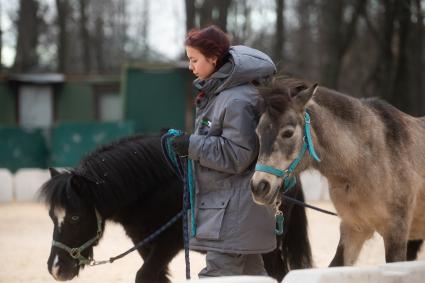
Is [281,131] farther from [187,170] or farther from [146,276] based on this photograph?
[146,276]

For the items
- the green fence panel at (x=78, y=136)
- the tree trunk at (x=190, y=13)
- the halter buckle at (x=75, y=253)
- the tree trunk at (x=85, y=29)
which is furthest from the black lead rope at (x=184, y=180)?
the tree trunk at (x=85, y=29)

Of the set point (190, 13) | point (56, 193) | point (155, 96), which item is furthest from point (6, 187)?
point (56, 193)

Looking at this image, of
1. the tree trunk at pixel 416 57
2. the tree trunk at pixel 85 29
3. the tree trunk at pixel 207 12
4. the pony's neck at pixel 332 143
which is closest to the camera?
the pony's neck at pixel 332 143

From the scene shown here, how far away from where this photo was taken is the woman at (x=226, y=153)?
3.99m

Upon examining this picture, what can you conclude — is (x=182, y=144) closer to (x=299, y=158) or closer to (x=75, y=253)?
(x=299, y=158)

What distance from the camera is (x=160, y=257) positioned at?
5367 mm

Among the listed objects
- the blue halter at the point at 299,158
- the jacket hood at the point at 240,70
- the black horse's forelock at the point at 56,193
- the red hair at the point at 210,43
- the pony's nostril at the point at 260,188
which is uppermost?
the red hair at the point at 210,43

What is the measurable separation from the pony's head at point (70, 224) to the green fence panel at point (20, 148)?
14758 millimetres

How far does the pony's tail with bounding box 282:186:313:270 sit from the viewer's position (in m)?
5.88

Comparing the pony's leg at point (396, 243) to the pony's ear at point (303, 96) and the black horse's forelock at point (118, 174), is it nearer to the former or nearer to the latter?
the pony's ear at point (303, 96)

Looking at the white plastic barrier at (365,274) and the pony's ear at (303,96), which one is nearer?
the white plastic barrier at (365,274)

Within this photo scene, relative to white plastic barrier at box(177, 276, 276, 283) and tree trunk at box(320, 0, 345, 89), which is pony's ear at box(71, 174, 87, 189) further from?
tree trunk at box(320, 0, 345, 89)

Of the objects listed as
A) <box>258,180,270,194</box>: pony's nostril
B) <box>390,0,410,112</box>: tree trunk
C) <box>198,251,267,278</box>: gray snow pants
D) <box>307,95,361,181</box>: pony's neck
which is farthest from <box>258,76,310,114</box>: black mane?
<box>390,0,410,112</box>: tree trunk

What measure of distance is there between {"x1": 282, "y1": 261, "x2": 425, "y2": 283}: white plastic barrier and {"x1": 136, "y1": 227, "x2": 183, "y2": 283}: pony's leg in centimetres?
186
